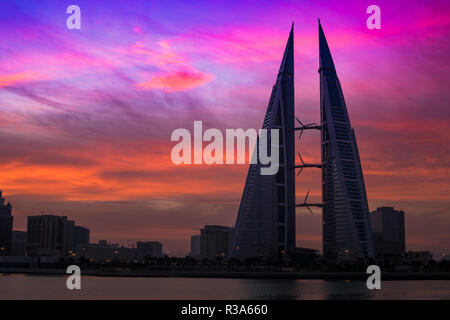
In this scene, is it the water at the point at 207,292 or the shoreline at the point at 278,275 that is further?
the shoreline at the point at 278,275

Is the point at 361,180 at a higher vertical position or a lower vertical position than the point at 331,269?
higher

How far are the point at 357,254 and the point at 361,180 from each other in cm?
2441

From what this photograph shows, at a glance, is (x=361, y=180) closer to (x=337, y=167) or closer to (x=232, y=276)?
(x=337, y=167)

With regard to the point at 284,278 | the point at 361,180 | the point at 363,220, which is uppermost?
the point at 361,180

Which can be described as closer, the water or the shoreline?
the water

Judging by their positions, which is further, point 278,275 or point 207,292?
point 278,275

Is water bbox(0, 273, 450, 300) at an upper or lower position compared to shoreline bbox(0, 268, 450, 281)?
upper

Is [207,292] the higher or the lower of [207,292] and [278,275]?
the higher

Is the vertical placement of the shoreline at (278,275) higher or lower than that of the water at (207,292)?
lower
